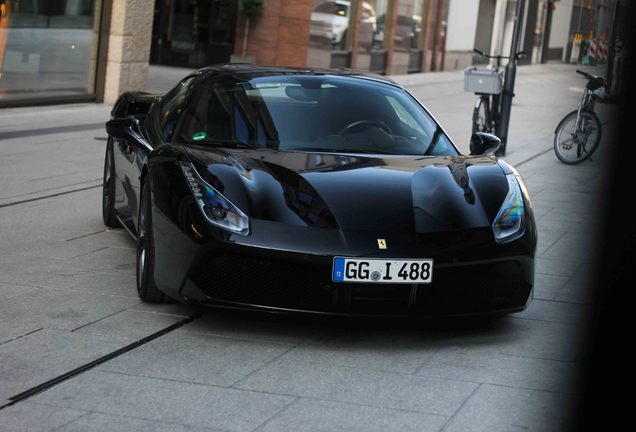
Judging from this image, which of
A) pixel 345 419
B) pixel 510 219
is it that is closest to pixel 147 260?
pixel 510 219

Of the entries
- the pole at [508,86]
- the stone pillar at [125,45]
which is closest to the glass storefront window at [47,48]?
the stone pillar at [125,45]

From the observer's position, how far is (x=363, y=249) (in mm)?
4129

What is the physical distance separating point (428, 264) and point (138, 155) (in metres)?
2.14

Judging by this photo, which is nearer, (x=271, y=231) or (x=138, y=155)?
(x=271, y=231)

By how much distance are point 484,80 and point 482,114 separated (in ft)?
1.75

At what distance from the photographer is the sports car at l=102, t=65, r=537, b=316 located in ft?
13.6

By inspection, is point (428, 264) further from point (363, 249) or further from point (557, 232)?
point (557, 232)

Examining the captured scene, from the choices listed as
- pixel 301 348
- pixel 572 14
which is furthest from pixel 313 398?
pixel 572 14

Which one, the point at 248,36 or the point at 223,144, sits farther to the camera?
the point at 248,36

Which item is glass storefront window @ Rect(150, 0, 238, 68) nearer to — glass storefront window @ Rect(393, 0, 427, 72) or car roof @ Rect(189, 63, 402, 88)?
glass storefront window @ Rect(393, 0, 427, 72)

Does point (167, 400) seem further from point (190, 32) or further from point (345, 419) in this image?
point (190, 32)

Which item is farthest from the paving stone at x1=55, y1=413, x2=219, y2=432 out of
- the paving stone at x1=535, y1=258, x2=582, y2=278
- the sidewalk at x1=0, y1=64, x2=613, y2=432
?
the paving stone at x1=535, y1=258, x2=582, y2=278

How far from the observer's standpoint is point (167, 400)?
11.0 feet

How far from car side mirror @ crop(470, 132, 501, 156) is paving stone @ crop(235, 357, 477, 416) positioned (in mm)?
2026
